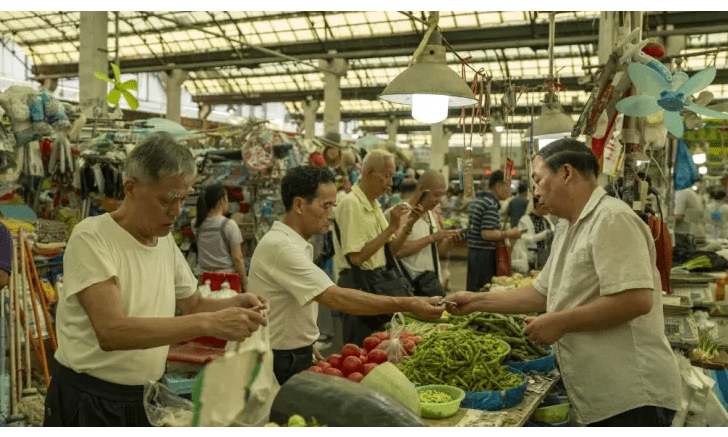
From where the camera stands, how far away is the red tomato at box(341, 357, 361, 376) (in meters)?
2.77

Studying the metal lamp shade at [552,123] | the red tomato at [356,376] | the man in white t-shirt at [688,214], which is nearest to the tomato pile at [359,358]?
the red tomato at [356,376]

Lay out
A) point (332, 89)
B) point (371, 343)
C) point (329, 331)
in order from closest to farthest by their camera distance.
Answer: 1. point (371, 343)
2. point (329, 331)
3. point (332, 89)

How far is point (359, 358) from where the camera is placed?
9.48 ft

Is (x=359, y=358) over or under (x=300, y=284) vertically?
under

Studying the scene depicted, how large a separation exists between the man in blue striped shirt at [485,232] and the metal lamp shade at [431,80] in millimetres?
3736

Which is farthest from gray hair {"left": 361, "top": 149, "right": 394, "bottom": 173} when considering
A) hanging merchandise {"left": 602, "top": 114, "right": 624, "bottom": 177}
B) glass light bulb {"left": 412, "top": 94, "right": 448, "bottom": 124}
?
hanging merchandise {"left": 602, "top": 114, "right": 624, "bottom": 177}

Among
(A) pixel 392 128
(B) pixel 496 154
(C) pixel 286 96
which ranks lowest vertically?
(B) pixel 496 154

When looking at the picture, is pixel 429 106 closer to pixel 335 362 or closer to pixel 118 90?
pixel 335 362

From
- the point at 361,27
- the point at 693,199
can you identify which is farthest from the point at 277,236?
the point at 361,27

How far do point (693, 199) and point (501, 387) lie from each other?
8045 mm

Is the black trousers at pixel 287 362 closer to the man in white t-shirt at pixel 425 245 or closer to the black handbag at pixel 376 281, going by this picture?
the black handbag at pixel 376 281

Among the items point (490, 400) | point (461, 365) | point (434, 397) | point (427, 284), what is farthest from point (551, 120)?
point (434, 397)

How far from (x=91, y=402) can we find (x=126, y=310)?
328 mm

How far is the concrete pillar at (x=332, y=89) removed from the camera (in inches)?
590
